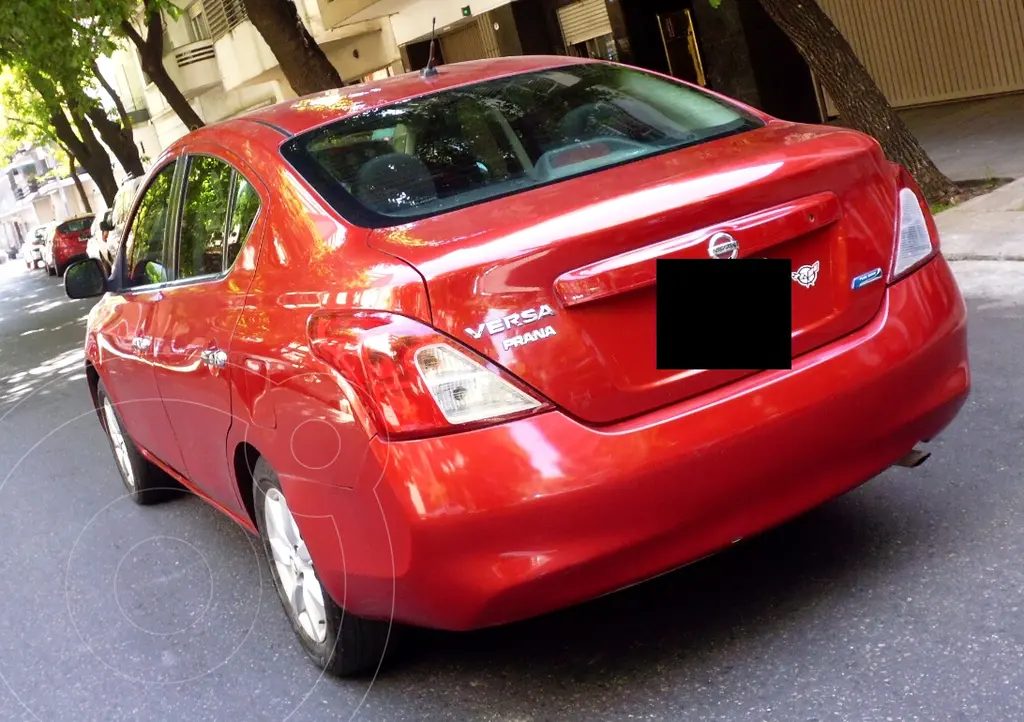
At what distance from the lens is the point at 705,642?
3.44m

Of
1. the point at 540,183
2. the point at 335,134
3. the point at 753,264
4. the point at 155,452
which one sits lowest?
the point at 155,452

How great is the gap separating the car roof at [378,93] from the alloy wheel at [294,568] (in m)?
1.17

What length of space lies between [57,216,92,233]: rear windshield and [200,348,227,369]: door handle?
33.8m

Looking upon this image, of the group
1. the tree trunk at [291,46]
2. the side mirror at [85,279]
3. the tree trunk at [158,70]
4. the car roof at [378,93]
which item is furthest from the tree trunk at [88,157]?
the car roof at [378,93]

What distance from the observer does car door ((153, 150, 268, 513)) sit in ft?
12.5

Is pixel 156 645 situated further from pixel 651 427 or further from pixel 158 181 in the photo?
pixel 651 427

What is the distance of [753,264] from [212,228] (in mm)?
1918

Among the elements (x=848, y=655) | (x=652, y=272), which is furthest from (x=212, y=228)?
(x=848, y=655)

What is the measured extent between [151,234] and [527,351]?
255 cm

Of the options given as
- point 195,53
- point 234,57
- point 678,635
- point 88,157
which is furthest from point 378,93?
point 88,157

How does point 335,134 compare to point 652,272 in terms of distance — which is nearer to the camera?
point 652,272

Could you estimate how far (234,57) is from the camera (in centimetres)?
2897

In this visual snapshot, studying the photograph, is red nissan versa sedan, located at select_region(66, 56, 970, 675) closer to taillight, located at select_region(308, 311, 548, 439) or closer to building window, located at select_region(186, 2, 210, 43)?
taillight, located at select_region(308, 311, 548, 439)

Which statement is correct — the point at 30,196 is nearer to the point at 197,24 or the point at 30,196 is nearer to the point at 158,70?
the point at 197,24
